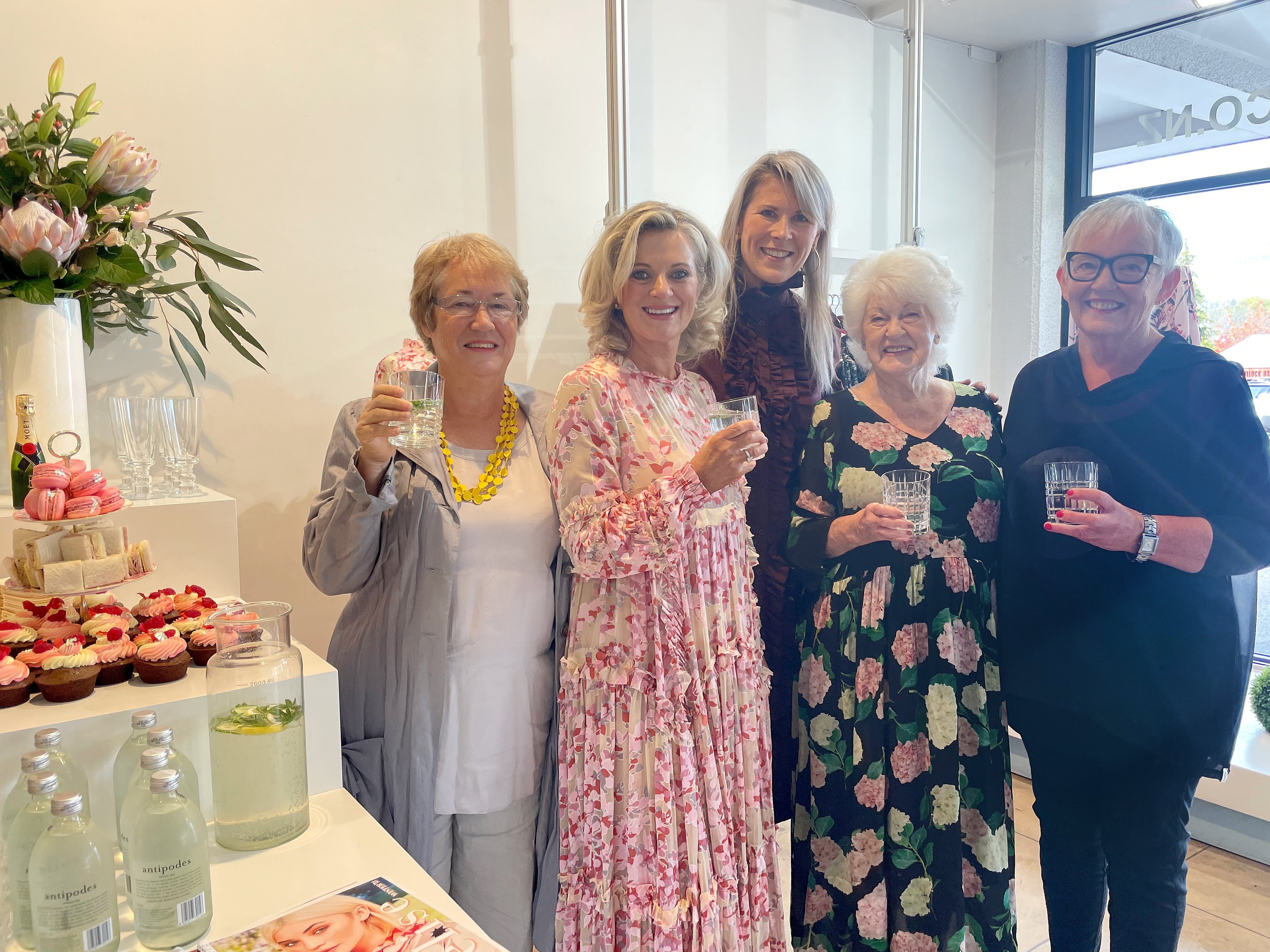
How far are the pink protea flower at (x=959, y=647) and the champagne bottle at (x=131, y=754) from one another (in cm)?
144

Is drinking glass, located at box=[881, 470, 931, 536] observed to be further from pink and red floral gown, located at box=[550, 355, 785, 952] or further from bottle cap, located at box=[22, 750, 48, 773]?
bottle cap, located at box=[22, 750, 48, 773]

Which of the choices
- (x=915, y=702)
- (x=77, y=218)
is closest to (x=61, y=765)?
(x=77, y=218)

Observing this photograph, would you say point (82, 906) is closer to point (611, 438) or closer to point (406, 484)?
point (406, 484)

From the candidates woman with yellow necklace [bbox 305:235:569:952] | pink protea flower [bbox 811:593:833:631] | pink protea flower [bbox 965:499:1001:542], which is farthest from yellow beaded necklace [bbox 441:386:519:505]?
pink protea flower [bbox 965:499:1001:542]

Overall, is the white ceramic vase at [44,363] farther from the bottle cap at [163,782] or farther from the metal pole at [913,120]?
the metal pole at [913,120]

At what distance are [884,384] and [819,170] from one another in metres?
0.57

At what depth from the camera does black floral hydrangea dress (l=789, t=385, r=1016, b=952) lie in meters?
1.78

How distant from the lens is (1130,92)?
183 centimetres

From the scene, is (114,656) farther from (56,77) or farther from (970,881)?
(970,881)

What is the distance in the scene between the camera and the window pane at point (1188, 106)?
1527 millimetres

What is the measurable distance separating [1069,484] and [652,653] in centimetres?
85

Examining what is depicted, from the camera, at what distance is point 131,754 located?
1.05 meters

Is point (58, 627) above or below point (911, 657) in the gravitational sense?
above

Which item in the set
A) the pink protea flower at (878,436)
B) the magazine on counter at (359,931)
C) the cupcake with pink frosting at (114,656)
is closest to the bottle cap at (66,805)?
the magazine on counter at (359,931)
